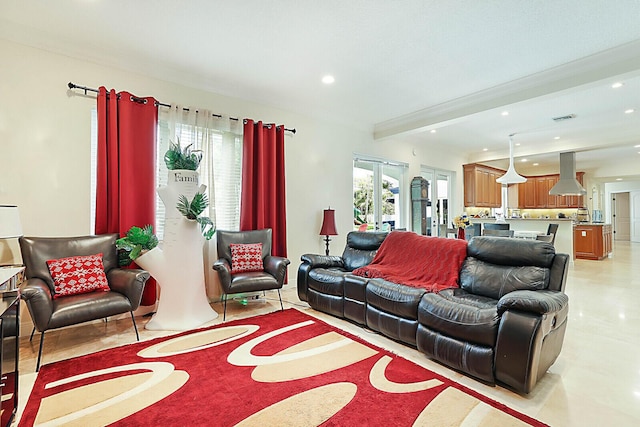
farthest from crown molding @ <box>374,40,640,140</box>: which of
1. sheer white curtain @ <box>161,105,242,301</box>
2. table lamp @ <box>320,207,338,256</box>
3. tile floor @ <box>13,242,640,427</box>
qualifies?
sheer white curtain @ <box>161,105,242,301</box>

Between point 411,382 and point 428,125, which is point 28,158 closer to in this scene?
point 411,382

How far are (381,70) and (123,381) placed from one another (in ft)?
12.5

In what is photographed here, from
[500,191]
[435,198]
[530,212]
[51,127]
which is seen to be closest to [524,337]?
[51,127]

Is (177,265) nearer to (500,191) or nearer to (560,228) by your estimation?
(560,228)

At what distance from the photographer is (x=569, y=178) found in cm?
729

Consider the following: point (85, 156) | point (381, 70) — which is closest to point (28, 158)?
point (85, 156)

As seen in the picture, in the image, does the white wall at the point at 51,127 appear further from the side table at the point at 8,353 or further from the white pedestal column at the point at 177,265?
the side table at the point at 8,353

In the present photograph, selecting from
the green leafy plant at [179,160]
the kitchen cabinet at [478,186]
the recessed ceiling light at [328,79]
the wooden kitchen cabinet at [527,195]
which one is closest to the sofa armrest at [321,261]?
the green leafy plant at [179,160]

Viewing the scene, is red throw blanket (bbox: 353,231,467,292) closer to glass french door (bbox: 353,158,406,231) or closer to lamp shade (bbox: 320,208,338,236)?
lamp shade (bbox: 320,208,338,236)

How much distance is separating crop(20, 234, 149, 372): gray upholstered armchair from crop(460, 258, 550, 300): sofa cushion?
9.79 feet

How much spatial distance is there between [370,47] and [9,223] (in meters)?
3.45

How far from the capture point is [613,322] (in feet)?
11.1

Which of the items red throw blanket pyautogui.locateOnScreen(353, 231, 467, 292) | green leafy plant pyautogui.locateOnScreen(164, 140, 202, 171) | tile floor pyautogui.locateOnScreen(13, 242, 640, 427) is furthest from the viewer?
green leafy plant pyautogui.locateOnScreen(164, 140, 202, 171)

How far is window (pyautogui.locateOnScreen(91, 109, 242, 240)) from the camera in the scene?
379 cm
